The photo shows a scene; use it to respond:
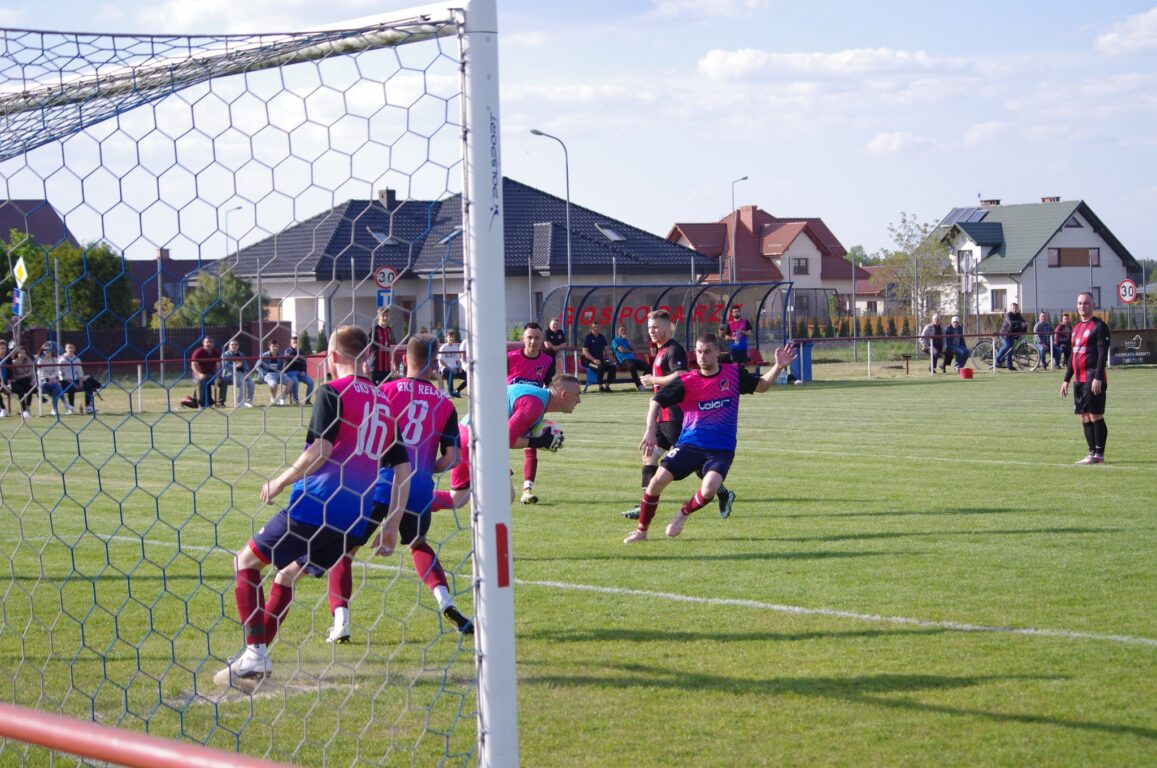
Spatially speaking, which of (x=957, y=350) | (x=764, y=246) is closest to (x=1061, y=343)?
(x=957, y=350)

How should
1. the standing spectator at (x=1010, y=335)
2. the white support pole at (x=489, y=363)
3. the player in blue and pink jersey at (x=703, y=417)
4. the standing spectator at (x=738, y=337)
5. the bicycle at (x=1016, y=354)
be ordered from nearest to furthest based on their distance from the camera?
the white support pole at (x=489, y=363) → the player in blue and pink jersey at (x=703, y=417) → the standing spectator at (x=738, y=337) → the standing spectator at (x=1010, y=335) → the bicycle at (x=1016, y=354)

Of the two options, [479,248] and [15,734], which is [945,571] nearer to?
[479,248]

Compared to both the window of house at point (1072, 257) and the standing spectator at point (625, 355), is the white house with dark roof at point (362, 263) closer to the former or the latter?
the standing spectator at point (625, 355)

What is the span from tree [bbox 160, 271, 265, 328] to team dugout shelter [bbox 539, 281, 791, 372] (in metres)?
24.0

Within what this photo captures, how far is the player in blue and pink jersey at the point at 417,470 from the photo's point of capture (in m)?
6.13

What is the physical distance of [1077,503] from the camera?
10219 millimetres

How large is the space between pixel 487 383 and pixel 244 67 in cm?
162

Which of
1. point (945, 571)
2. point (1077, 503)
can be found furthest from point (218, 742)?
point (1077, 503)

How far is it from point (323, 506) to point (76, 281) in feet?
4.39

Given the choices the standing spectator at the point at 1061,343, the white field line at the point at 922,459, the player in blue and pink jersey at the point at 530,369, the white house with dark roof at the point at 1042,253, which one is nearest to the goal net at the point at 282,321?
the player in blue and pink jersey at the point at 530,369

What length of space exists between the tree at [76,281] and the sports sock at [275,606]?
1.36 m

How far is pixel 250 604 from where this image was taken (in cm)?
551

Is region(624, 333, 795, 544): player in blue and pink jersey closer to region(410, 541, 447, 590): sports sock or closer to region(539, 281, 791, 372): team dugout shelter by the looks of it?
region(410, 541, 447, 590): sports sock

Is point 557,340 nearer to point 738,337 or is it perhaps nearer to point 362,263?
point 738,337
